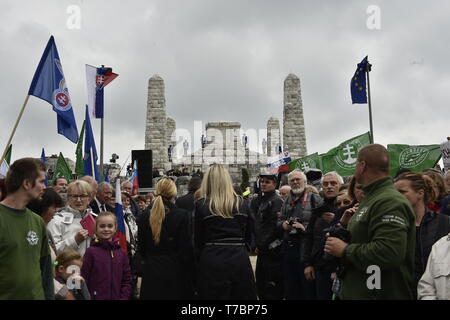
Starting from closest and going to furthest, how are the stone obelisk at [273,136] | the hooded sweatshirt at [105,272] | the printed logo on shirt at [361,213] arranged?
the printed logo on shirt at [361,213], the hooded sweatshirt at [105,272], the stone obelisk at [273,136]

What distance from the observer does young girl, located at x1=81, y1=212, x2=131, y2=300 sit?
526 centimetres

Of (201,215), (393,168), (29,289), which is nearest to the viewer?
(29,289)

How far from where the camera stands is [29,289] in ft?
11.4

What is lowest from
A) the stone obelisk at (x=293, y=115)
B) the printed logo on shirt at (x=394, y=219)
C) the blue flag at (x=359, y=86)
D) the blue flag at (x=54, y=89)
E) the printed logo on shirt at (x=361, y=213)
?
the printed logo on shirt at (x=394, y=219)

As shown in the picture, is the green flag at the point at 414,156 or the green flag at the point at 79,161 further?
the green flag at the point at 79,161

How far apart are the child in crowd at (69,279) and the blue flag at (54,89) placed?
4385 millimetres

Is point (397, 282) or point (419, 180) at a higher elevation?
point (419, 180)

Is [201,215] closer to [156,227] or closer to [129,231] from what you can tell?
[156,227]

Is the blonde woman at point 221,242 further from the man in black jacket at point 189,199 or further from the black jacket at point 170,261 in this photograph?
the man in black jacket at point 189,199

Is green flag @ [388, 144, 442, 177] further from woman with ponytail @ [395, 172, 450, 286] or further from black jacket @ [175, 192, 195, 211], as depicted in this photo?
woman with ponytail @ [395, 172, 450, 286]

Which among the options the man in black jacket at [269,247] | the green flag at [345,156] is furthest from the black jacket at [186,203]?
the green flag at [345,156]

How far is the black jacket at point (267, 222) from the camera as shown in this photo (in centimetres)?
743
